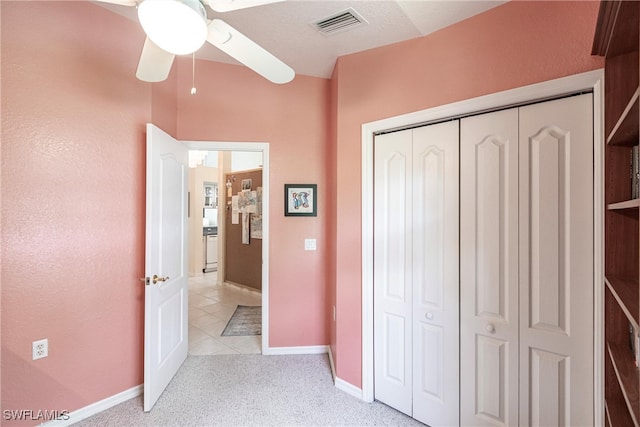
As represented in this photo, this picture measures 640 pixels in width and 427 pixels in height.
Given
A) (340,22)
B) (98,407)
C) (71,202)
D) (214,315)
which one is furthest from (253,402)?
(340,22)

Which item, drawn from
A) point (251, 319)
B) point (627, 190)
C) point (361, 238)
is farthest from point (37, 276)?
point (627, 190)

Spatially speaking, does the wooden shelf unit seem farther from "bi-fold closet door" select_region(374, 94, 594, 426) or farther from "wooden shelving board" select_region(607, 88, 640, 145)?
"bi-fold closet door" select_region(374, 94, 594, 426)

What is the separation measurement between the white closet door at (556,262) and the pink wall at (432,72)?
0.24 meters

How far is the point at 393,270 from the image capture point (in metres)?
1.99

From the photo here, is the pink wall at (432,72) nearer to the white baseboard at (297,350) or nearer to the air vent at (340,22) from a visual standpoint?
the air vent at (340,22)

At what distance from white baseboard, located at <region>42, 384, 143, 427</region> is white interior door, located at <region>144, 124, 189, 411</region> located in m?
0.22

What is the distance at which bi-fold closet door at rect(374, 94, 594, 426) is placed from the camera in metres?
1.36

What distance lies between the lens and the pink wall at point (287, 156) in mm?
2621

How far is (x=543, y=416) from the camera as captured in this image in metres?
1.44

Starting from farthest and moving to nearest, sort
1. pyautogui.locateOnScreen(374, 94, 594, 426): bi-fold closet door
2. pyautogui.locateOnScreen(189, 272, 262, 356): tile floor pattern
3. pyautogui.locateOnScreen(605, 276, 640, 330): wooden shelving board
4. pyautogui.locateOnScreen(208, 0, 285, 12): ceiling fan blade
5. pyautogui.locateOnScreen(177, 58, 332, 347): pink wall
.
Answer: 1. pyautogui.locateOnScreen(189, 272, 262, 356): tile floor pattern
2. pyautogui.locateOnScreen(177, 58, 332, 347): pink wall
3. pyautogui.locateOnScreen(374, 94, 594, 426): bi-fold closet door
4. pyautogui.locateOnScreen(208, 0, 285, 12): ceiling fan blade
5. pyautogui.locateOnScreen(605, 276, 640, 330): wooden shelving board

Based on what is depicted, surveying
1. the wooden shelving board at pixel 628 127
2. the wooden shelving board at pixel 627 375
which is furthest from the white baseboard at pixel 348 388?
the wooden shelving board at pixel 628 127

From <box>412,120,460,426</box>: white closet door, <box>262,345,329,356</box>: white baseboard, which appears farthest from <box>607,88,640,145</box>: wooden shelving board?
<box>262,345,329,356</box>: white baseboard

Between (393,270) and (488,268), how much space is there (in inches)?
23.5

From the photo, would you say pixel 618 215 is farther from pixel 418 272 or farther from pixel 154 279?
pixel 154 279
